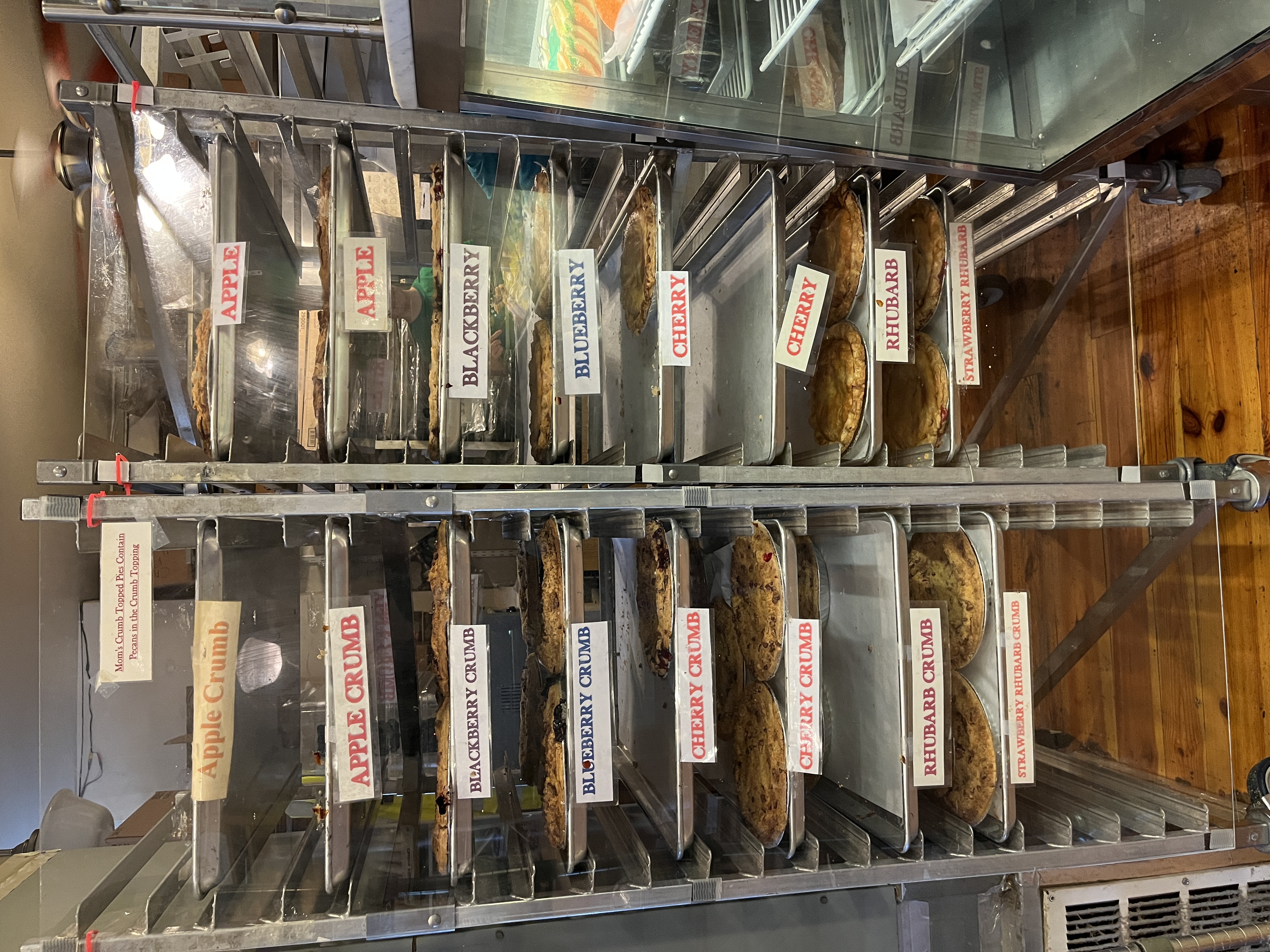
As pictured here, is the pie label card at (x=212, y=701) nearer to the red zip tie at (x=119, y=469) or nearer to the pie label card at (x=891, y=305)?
the red zip tie at (x=119, y=469)

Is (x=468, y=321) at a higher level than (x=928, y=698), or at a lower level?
higher

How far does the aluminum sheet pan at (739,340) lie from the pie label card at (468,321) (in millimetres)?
408

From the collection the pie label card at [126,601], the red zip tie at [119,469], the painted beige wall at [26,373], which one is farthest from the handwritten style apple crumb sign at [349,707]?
the painted beige wall at [26,373]

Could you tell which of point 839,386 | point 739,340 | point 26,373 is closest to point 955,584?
point 839,386

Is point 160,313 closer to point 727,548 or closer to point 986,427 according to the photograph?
point 727,548

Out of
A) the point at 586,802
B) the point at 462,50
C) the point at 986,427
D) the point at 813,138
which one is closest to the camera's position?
the point at 462,50

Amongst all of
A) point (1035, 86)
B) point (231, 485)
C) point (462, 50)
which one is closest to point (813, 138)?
point (1035, 86)

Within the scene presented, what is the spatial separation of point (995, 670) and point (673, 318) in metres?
1.00

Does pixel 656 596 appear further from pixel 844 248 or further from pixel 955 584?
pixel 844 248

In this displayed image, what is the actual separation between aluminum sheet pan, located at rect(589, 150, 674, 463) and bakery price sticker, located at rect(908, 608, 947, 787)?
2.10ft

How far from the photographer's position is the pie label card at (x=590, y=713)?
142 centimetres

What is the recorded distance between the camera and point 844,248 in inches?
68.1

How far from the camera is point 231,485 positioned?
1.49 metres

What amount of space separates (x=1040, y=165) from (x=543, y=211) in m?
1.15
